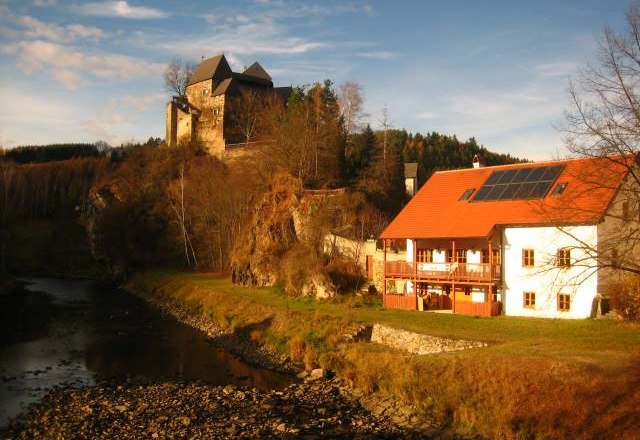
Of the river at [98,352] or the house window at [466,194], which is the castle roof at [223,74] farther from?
the house window at [466,194]

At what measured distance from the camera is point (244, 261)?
1703 inches

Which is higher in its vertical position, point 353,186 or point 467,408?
point 353,186

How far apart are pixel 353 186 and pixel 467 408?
96.5 ft

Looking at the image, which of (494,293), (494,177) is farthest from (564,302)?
(494,177)

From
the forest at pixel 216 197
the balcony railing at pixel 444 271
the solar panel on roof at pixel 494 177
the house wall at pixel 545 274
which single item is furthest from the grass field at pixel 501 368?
the forest at pixel 216 197

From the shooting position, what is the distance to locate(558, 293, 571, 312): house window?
24.7 metres

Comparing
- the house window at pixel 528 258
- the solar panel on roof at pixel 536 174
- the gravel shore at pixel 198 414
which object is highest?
the solar panel on roof at pixel 536 174

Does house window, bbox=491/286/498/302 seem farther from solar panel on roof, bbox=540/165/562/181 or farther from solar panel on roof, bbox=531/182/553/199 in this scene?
solar panel on roof, bbox=540/165/562/181

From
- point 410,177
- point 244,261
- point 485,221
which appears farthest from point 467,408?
point 410,177

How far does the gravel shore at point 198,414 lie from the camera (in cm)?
1623

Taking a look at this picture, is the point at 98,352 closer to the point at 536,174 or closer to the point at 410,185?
the point at 536,174

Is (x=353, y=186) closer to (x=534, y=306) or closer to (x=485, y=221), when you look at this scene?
(x=485, y=221)

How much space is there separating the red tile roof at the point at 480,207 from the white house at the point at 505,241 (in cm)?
6

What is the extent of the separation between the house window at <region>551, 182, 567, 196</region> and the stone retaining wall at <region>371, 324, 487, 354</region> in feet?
35.1
